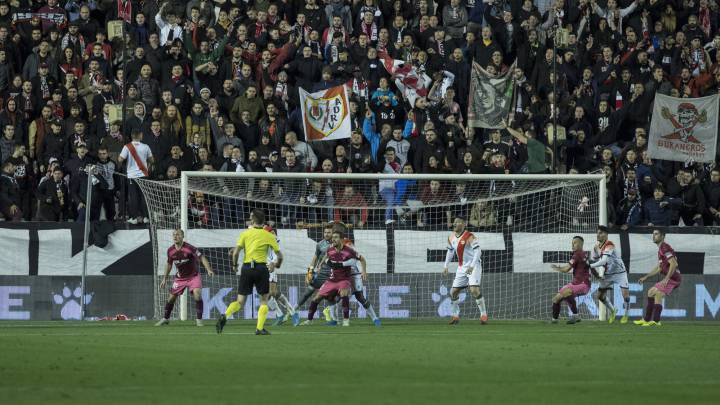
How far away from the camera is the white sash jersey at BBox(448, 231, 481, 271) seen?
25625 millimetres

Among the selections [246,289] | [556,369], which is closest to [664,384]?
[556,369]

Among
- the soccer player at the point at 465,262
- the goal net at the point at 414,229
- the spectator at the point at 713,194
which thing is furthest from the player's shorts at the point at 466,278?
the spectator at the point at 713,194

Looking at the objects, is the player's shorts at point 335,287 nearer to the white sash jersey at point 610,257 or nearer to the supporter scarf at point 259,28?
the white sash jersey at point 610,257

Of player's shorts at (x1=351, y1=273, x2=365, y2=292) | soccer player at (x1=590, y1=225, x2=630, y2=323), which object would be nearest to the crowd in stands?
soccer player at (x1=590, y1=225, x2=630, y2=323)

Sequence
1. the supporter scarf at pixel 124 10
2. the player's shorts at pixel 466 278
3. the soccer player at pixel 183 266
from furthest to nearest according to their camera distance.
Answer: the supporter scarf at pixel 124 10
the player's shorts at pixel 466 278
the soccer player at pixel 183 266

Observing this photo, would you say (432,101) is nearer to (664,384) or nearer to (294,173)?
(294,173)

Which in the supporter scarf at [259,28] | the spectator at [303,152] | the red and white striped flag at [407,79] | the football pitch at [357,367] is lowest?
the football pitch at [357,367]

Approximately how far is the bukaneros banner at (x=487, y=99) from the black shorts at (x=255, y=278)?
11048mm

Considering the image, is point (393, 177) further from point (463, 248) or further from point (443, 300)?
point (443, 300)

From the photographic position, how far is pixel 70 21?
30.1 metres

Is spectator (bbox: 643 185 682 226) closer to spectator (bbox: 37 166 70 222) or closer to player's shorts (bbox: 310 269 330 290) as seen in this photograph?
player's shorts (bbox: 310 269 330 290)

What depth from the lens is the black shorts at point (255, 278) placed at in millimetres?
19641

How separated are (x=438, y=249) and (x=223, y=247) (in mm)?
4631

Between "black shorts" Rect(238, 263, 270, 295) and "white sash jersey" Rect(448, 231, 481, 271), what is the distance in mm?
6828
